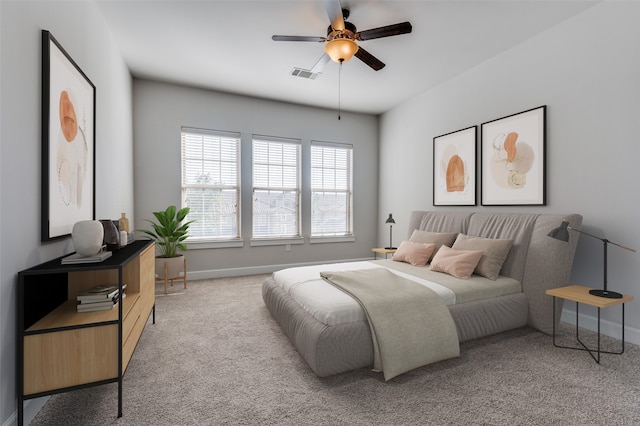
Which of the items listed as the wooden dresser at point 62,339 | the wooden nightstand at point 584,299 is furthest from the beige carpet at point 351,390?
the wooden dresser at point 62,339

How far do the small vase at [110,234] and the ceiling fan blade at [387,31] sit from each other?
2.48 metres

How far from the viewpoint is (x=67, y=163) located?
206 cm

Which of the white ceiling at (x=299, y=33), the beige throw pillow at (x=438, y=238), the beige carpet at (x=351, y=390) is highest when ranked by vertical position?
the white ceiling at (x=299, y=33)

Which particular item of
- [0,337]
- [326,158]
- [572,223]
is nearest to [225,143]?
[326,158]

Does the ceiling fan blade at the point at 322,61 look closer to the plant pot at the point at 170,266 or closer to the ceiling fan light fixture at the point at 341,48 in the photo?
the ceiling fan light fixture at the point at 341,48

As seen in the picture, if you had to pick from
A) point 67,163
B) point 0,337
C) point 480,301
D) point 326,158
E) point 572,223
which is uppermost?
point 326,158

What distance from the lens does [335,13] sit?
232 cm

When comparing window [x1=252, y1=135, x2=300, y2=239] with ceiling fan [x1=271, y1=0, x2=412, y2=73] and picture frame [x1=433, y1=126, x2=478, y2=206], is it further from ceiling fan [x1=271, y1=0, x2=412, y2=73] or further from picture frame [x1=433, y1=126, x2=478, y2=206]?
ceiling fan [x1=271, y1=0, x2=412, y2=73]

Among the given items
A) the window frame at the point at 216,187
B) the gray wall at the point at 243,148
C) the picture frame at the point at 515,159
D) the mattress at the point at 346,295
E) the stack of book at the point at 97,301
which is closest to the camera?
the stack of book at the point at 97,301

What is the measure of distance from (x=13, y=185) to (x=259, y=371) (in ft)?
5.85

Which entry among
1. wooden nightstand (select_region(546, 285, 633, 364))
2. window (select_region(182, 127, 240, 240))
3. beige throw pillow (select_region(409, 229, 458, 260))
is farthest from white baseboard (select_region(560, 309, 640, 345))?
window (select_region(182, 127, 240, 240))

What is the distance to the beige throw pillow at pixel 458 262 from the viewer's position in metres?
2.84

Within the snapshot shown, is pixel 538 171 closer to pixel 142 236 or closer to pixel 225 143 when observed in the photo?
pixel 225 143

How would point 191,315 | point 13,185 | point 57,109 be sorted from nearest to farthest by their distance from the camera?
point 13,185
point 57,109
point 191,315
